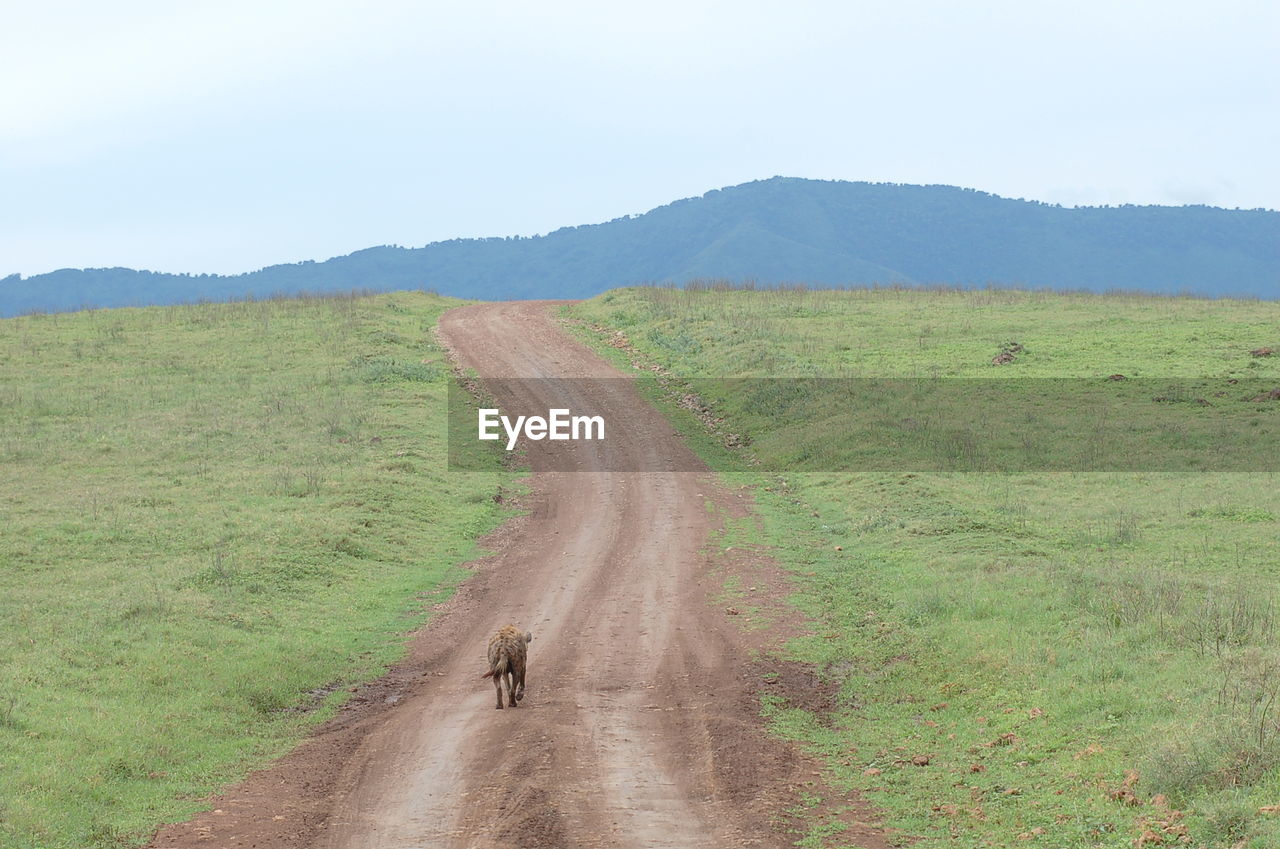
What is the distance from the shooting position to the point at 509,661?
14398 mm

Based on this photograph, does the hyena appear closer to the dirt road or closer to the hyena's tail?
the hyena's tail

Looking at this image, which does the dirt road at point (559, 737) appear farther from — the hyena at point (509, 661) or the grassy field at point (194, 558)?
the grassy field at point (194, 558)

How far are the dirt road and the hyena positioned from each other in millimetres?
341

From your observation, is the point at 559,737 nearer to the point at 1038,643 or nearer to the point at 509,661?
the point at 509,661

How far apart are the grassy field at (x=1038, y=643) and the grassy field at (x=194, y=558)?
6929 millimetres

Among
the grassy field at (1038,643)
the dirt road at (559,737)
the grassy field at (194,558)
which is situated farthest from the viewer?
the grassy field at (194,558)

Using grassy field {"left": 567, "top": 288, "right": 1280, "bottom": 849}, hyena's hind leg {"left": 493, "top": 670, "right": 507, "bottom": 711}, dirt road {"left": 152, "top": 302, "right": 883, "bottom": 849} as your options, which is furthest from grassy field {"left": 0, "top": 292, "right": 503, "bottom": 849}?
grassy field {"left": 567, "top": 288, "right": 1280, "bottom": 849}

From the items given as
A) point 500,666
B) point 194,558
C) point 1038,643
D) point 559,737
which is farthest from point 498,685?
point 194,558

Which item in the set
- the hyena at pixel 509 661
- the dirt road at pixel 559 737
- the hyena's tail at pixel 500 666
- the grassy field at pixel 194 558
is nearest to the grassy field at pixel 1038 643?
the dirt road at pixel 559 737

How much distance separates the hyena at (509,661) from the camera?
14352mm

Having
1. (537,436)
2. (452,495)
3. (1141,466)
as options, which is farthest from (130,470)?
(1141,466)

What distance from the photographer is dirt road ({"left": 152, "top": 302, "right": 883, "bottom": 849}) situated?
10.8 meters

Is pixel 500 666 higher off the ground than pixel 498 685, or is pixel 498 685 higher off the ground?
pixel 500 666

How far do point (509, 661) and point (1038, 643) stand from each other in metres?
7.11
